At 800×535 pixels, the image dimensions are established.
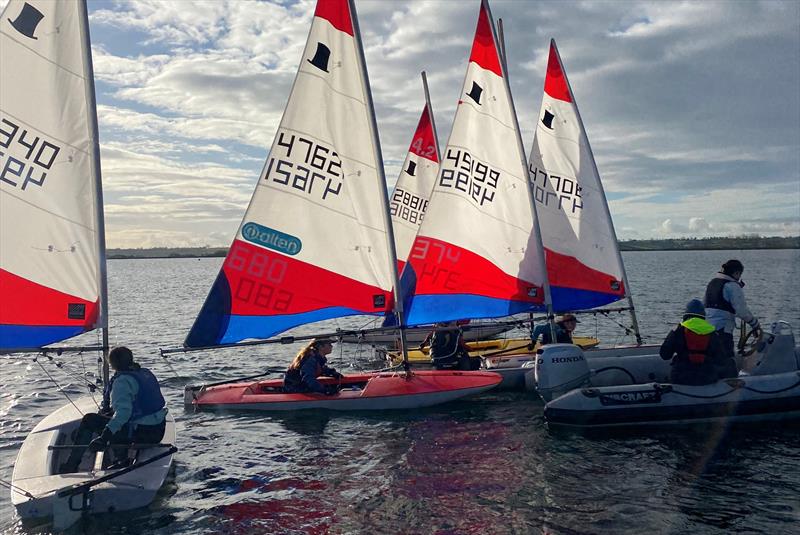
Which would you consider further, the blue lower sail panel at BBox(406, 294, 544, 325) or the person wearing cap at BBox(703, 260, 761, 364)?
the blue lower sail panel at BBox(406, 294, 544, 325)

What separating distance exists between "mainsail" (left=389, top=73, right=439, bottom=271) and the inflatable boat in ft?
38.3

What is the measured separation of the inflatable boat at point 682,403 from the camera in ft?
36.7

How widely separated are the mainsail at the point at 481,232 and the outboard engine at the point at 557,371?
8.70ft

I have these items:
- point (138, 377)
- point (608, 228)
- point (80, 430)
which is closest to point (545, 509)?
point (138, 377)

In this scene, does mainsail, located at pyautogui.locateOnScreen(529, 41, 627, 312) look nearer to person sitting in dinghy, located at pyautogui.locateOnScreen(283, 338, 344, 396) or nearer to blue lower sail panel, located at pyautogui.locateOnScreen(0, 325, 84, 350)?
person sitting in dinghy, located at pyautogui.locateOnScreen(283, 338, 344, 396)

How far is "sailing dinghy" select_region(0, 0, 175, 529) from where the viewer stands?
30.0ft

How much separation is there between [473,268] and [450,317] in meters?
1.21

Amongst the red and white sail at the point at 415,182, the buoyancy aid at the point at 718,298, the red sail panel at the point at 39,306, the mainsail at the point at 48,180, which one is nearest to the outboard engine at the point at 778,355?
the buoyancy aid at the point at 718,298

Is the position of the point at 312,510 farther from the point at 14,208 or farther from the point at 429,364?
the point at 429,364

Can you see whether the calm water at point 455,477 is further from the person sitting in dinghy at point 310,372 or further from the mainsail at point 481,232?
the mainsail at point 481,232

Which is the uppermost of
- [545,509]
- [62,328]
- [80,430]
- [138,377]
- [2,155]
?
[2,155]

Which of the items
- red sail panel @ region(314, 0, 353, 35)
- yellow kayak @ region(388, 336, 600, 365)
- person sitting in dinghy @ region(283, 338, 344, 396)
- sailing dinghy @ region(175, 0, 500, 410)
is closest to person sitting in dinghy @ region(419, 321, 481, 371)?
sailing dinghy @ region(175, 0, 500, 410)

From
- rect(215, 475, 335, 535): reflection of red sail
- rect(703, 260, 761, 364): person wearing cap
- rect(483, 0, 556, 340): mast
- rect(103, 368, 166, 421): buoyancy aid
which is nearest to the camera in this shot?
rect(215, 475, 335, 535): reflection of red sail

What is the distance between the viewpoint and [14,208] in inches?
366
